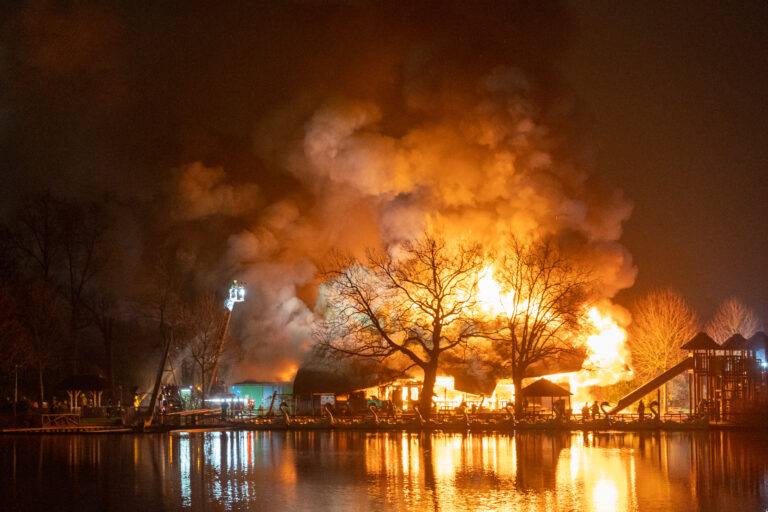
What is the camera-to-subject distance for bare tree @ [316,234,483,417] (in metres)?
50.5

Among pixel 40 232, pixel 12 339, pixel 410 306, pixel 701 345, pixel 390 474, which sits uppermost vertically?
pixel 40 232

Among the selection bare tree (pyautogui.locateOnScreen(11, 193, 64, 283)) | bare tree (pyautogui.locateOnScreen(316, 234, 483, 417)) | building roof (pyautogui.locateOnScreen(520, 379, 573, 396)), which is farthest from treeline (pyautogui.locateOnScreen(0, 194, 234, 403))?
building roof (pyautogui.locateOnScreen(520, 379, 573, 396))

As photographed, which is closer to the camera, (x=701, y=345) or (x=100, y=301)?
(x=701, y=345)

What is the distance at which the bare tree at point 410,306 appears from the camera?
5047 centimetres

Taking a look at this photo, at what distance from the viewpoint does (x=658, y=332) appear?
222 feet

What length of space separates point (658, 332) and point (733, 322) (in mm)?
10662

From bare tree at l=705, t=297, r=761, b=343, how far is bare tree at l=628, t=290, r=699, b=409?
232 cm

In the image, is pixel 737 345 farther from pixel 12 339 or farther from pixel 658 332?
pixel 12 339

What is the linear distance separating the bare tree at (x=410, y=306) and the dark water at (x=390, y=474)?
445 inches

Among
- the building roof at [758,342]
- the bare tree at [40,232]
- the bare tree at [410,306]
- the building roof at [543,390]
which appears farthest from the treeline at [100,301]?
the building roof at [758,342]

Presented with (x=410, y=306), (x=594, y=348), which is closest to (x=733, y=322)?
(x=594, y=348)

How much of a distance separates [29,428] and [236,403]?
50.4 feet

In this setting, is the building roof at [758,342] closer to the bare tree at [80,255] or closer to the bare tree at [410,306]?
the bare tree at [410,306]

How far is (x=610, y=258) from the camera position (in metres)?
60.2
